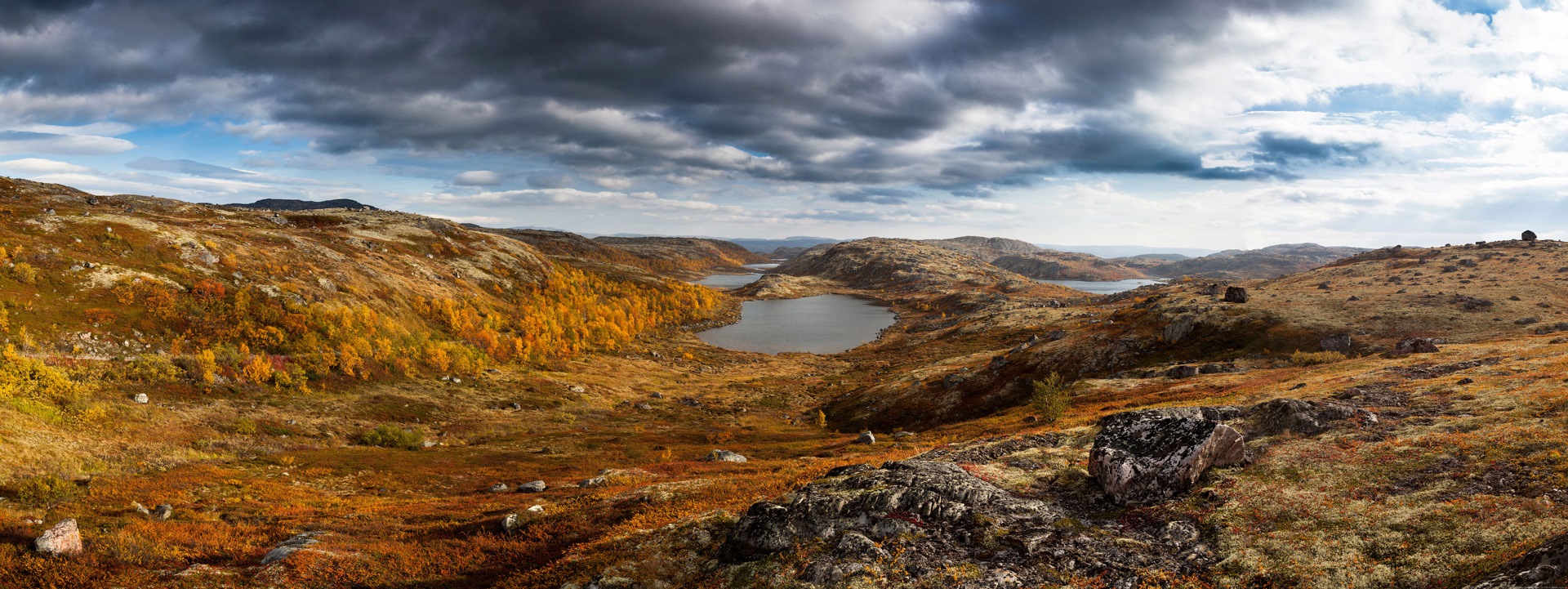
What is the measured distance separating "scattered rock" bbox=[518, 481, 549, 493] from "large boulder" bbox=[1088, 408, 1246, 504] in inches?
1386

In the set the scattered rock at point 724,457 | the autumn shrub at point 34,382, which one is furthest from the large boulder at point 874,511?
the autumn shrub at point 34,382

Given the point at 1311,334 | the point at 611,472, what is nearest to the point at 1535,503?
the point at 611,472

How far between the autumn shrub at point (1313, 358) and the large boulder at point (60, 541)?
86.7 m

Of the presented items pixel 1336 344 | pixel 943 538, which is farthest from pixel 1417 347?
pixel 943 538

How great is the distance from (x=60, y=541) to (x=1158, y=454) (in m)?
41.7

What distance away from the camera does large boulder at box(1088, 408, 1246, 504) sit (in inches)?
847

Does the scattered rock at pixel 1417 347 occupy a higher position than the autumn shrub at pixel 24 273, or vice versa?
the autumn shrub at pixel 24 273

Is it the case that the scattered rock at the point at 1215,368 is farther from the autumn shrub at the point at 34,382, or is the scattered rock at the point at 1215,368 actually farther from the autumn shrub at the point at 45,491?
the autumn shrub at the point at 34,382

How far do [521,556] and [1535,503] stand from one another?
1292 inches

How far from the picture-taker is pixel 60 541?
20.5 m

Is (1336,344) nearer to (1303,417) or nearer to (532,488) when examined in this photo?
(1303,417)

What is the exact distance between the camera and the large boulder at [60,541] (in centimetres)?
2003

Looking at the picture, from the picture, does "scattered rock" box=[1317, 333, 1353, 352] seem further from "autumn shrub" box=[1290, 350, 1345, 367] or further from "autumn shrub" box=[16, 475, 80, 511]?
"autumn shrub" box=[16, 475, 80, 511]

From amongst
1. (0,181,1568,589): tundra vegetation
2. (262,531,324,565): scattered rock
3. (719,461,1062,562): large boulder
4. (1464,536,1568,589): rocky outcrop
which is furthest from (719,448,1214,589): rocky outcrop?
(262,531,324,565): scattered rock
